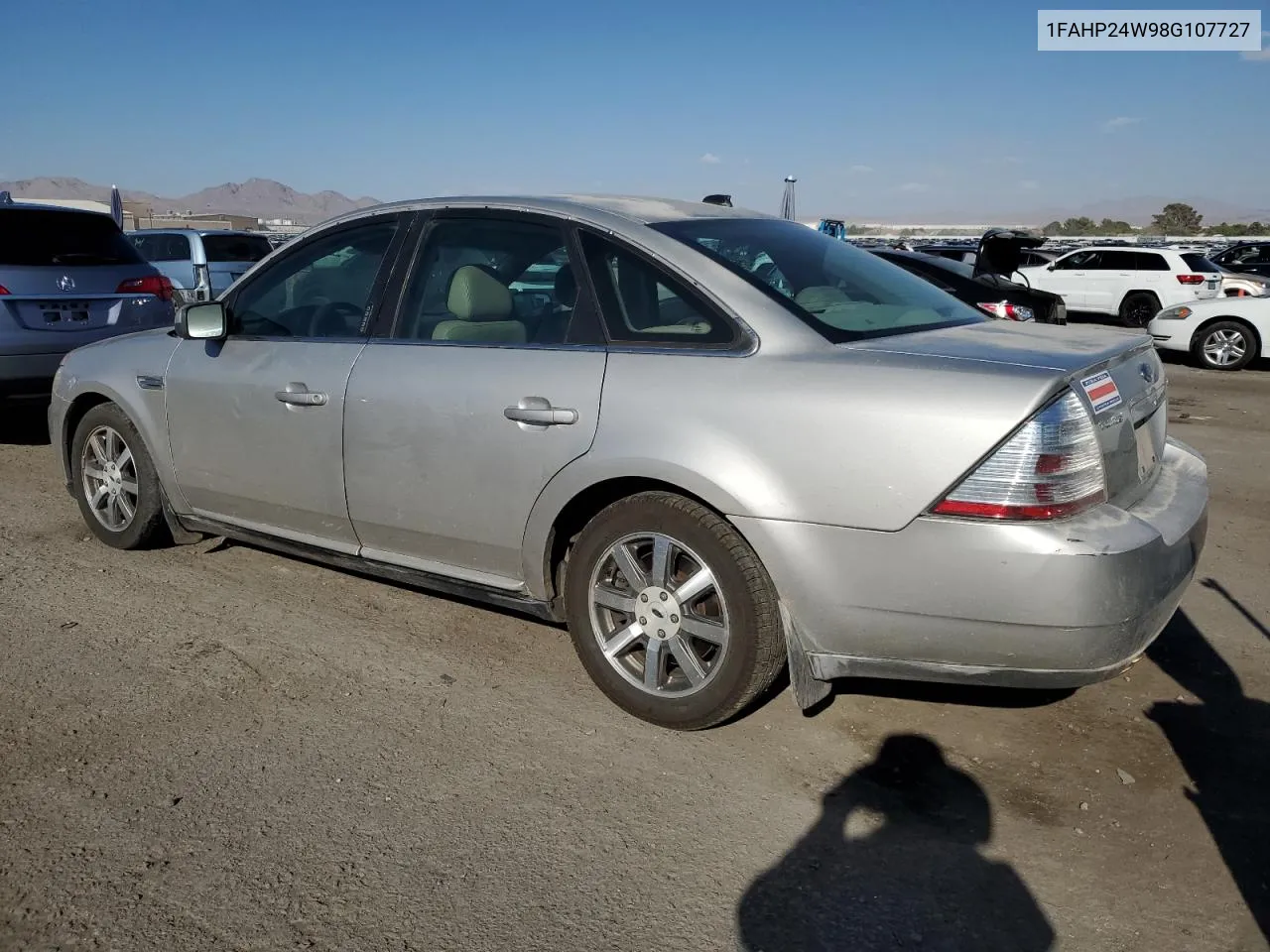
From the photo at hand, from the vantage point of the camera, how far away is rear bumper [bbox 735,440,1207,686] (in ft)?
9.25

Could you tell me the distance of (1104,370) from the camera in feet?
10.2

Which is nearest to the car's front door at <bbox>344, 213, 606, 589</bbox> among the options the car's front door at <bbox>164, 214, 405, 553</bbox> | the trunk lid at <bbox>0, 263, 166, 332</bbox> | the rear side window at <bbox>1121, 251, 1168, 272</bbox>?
the car's front door at <bbox>164, 214, 405, 553</bbox>

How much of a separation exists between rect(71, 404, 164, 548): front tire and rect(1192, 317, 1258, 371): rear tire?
13050 millimetres

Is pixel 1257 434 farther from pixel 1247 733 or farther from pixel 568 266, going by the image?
pixel 568 266

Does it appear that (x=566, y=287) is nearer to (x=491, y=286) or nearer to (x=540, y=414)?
(x=491, y=286)

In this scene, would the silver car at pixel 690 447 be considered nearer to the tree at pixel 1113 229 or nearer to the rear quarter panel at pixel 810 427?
the rear quarter panel at pixel 810 427

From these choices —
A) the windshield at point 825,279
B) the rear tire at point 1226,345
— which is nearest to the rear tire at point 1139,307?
the rear tire at point 1226,345

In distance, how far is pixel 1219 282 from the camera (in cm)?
1884

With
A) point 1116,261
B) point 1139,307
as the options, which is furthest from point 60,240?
point 1116,261

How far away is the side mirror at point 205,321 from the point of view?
450 cm

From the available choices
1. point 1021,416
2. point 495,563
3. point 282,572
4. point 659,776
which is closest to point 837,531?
point 1021,416

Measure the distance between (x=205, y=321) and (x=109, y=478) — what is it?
1216mm

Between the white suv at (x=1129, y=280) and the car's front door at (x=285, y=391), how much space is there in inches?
659

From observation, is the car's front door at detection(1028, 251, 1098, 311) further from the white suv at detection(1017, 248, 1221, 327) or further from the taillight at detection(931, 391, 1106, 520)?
the taillight at detection(931, 391, 1106, 520)
